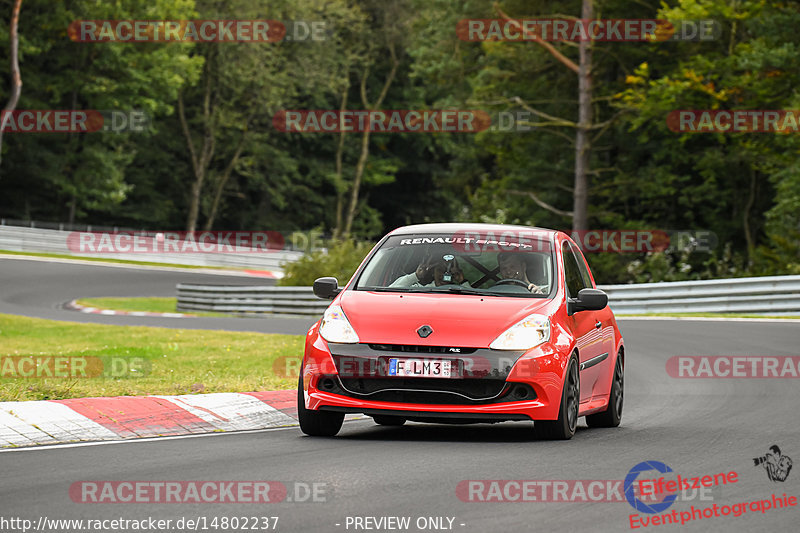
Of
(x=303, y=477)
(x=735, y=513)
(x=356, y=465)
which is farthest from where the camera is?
(x=356, y=465)

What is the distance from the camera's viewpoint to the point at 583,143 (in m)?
43.1

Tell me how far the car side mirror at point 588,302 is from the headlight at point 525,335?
632 millimetres

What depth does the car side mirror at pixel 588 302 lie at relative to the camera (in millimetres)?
10055

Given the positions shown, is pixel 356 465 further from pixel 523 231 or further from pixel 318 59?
pixel 318 59

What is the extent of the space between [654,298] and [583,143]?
14047mm

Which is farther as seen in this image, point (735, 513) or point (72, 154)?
point (72, 154)

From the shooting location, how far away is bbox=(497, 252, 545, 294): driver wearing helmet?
10281mm

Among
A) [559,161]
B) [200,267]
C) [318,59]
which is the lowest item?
[200,267]

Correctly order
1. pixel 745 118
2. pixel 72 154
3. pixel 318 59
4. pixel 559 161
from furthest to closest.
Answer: pixel 318 59 → pixel 72 154 → pixel 559 161 → pixel 745 118

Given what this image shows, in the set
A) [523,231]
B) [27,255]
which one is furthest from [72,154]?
[523,231]

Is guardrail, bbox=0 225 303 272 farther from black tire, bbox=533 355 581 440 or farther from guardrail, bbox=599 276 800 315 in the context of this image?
black tire, bbox=533 355 581 440

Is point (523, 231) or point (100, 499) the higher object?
point (523, 231)

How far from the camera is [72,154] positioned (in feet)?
205

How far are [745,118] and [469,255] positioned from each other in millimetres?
30062
